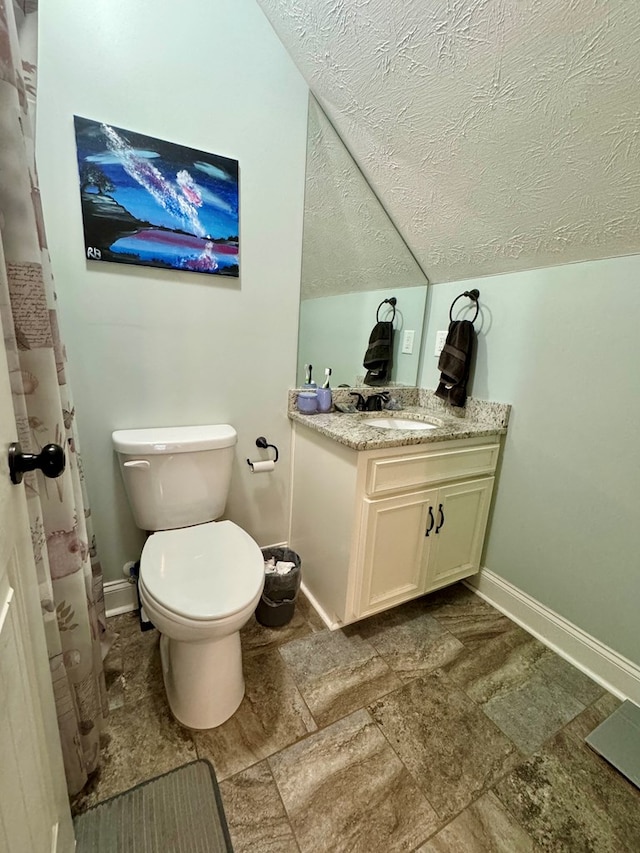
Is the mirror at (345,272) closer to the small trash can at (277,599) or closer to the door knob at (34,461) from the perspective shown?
the small trash can at (277,599)

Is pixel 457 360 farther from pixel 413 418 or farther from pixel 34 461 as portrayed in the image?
pixel 34 461

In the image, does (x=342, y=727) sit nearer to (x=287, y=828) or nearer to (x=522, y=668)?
(x=287, y=828)

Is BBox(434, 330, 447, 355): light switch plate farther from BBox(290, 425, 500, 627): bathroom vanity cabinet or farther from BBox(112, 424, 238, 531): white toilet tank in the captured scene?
BBox(112, 424, 238, 531): white toilet tank

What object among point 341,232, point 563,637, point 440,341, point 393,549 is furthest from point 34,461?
point 563,637

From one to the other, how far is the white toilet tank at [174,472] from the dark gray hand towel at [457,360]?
3.43 ft

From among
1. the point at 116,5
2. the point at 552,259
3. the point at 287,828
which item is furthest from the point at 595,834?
the point at 116,5

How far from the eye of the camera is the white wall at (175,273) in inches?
45.3

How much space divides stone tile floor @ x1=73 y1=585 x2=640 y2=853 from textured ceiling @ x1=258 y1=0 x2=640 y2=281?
1586 millimetres

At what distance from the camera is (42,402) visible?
779mm

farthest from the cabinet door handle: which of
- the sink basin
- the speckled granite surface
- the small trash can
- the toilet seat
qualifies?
the toilet seat

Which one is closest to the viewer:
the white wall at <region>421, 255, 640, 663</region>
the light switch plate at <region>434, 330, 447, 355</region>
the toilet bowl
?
the toilet bowl

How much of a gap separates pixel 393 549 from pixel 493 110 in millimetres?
1490

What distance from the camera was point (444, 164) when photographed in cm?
130

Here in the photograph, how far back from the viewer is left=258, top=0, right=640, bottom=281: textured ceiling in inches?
35.0
